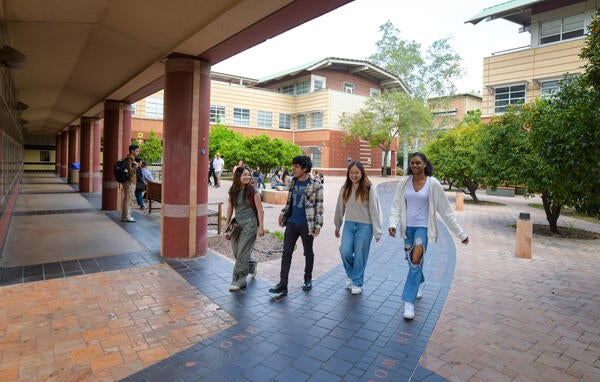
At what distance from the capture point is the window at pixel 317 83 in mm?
36594

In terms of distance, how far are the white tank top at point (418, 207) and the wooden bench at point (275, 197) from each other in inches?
396

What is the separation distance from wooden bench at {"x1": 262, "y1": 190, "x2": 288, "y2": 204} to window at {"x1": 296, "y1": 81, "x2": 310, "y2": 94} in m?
24.6

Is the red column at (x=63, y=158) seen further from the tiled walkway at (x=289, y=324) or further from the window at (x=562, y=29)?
the window at (x=562, y=29)

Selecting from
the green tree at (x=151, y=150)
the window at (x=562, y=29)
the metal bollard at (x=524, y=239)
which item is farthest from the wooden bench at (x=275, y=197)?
the window at (x=562, y=29)

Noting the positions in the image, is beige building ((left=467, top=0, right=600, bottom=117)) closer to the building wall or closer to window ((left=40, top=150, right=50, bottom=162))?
the building wall

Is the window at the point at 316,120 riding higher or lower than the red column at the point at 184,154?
higher

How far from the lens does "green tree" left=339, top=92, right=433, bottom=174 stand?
106 feet

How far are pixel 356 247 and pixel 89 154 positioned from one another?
14.5 meters

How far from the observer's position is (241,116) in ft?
119

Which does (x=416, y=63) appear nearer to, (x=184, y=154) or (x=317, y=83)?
(x=317, y=83)

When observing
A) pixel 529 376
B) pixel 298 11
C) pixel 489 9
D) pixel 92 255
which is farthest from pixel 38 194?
pixel 489 9

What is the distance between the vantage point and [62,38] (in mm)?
6098

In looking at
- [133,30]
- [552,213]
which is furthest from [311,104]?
[133,30]

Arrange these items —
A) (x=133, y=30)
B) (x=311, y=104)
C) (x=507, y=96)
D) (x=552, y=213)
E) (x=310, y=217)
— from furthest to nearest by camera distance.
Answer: (x=311, y=104) → (x=507, y=96) → (x=552, y=213) → (x=133, y=30) → (x=310, y=217)
